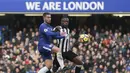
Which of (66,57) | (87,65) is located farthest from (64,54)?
(87,65)

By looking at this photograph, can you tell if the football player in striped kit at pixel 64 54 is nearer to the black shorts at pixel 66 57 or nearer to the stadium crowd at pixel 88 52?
the black shorts at pixel 66 57

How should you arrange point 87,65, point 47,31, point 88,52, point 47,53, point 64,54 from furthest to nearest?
1. point 88,52
2. point 87,65
3. point 64,54
4. point 47,53
5. point 47,31

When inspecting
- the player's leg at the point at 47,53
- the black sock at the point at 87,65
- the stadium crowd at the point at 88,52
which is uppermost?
the player's leg at the point at 47,53

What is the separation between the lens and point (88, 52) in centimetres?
2212

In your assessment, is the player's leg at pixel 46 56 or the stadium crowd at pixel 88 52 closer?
the player's leg at pixel 46 56

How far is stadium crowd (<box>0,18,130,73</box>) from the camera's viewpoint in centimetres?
2138

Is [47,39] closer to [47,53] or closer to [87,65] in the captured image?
[47,53]

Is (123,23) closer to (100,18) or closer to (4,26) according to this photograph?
(100,18)

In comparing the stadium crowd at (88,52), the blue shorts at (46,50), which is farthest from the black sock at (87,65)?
the blue shorts at (46,50)

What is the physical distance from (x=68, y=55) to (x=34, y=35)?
9.60m

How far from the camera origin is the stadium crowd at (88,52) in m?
21.4

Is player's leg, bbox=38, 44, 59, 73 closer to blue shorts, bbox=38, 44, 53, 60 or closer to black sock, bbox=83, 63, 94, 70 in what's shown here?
blue shorts, bbox=38, 44, 53, 60

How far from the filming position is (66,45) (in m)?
14.8

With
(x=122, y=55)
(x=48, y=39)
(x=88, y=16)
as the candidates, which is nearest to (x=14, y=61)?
(x=122, y=55)
